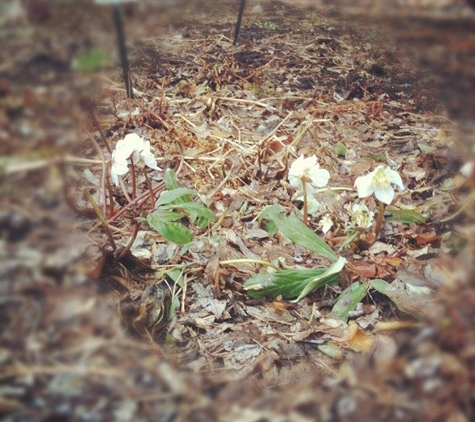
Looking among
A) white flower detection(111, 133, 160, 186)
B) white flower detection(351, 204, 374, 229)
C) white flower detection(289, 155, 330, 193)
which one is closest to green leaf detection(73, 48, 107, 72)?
white flower detection(111, 133, 160, 186)

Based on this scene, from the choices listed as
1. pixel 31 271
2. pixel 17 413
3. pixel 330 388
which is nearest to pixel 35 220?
pixel 31 271

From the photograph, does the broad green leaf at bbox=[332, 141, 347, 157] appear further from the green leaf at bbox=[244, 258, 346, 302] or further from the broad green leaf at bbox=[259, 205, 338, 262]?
the green leaf at bbox=[244, 258, 346, 302]

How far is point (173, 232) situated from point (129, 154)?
170 millimetres

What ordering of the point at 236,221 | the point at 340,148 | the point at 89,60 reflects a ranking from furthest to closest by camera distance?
1. the point at 340,148
2. the point at 236,221
3. the point at 89,60

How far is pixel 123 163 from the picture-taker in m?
0.93

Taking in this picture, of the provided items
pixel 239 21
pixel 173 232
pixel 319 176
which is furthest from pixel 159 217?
pixel 239 21

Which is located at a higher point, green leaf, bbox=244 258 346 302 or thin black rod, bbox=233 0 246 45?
thin black rod, bbox=233 0 246 45

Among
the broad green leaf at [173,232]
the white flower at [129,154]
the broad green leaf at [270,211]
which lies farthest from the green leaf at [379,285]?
the white flower at [129,154]

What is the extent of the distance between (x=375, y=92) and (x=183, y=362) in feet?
3.61

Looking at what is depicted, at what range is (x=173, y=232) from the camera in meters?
0.91

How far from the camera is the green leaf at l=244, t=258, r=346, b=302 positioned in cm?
88

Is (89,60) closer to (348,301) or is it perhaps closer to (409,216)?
(348,301)

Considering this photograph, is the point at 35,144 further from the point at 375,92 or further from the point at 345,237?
the point at 375,92

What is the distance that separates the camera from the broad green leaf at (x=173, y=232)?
35.7 inches
